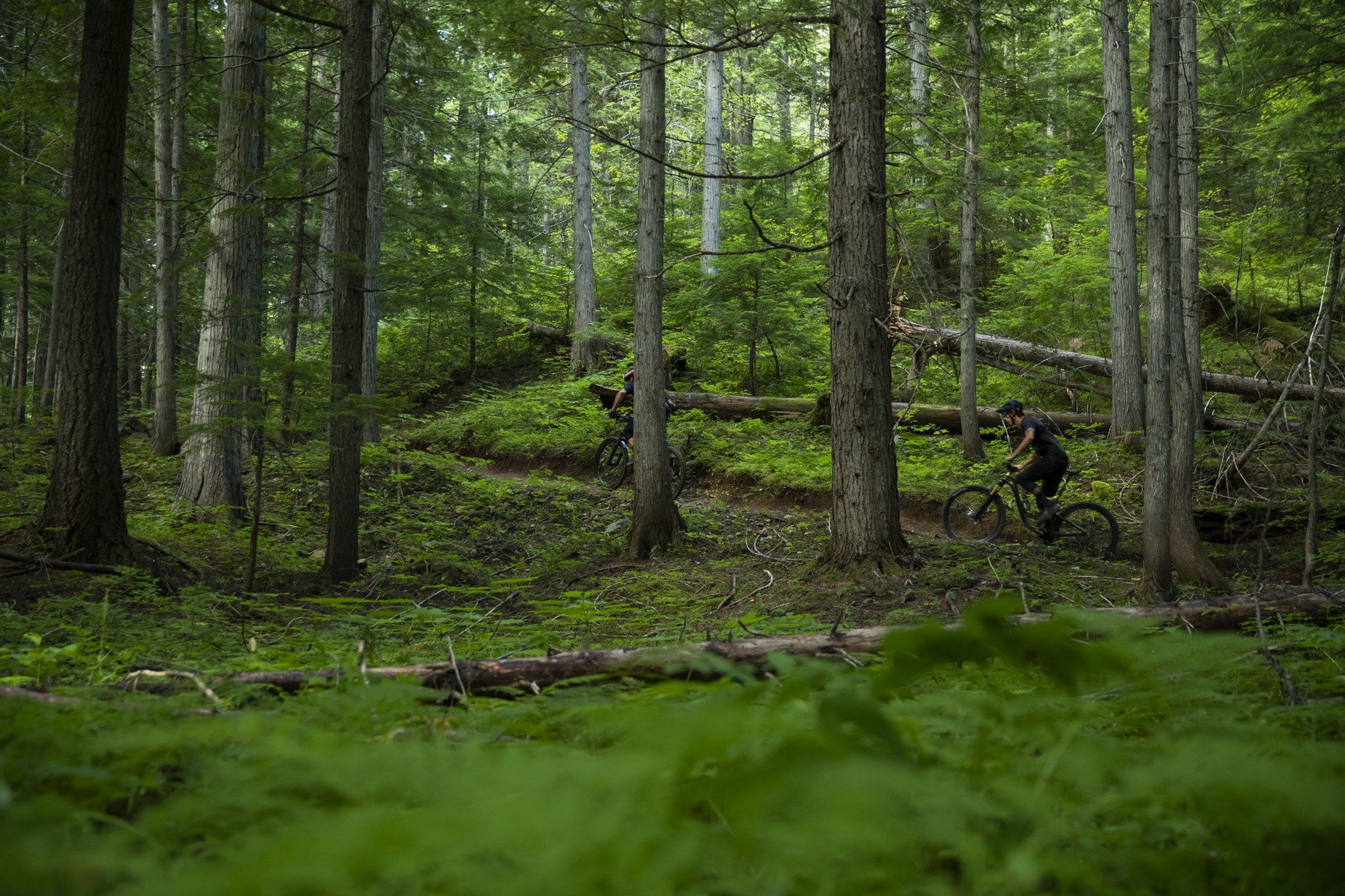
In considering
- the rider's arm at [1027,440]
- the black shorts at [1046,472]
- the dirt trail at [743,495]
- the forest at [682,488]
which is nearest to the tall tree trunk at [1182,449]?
the forest at [682,488]

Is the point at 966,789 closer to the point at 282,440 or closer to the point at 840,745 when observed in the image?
the point at 840,745

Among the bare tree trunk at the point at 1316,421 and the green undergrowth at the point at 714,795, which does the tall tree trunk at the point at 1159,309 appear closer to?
the bare tree trunk at the point at 1316,421

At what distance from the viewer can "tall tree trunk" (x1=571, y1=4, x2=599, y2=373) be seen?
20.8m

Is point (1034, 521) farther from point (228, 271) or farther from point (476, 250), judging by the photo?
point (476, 250)

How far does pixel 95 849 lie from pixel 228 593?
719cm

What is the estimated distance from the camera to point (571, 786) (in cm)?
112

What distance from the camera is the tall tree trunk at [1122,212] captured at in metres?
12.4

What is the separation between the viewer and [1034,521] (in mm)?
10617

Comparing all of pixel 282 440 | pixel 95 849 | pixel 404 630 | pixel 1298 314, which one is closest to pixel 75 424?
pixel 282 440

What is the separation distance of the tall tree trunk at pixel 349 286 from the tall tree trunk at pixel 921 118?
554 cm

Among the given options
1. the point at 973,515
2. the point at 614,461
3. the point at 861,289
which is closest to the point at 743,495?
the point at 614,461

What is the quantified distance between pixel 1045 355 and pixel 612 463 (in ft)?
29.3

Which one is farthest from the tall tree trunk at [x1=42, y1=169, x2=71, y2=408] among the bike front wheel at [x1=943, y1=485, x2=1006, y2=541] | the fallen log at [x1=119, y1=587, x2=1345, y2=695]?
the bike front wheel at [x1=943, y1=485, x2=1006, y2=541]

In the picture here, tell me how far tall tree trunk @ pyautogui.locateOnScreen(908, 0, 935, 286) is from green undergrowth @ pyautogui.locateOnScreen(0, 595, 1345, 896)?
21.0 feet
